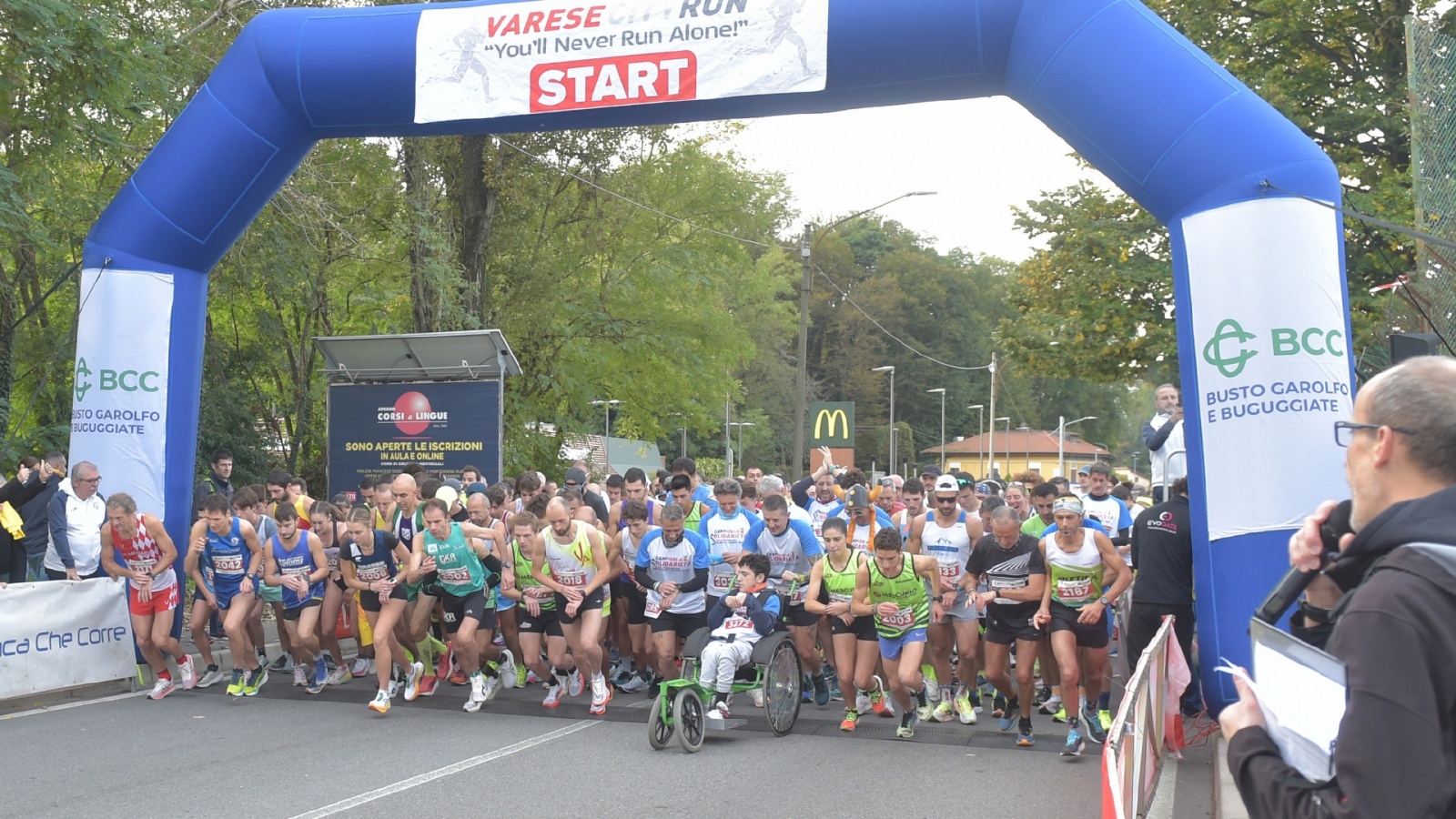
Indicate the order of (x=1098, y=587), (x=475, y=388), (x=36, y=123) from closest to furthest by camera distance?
1. (x=1098, y=587)
2. (x=36, y=123)
3. (x=475, y=388)

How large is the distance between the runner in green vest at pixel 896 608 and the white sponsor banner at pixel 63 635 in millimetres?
7091

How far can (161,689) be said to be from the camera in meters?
11.6

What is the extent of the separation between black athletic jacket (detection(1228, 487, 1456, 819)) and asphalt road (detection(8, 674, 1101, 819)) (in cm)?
578

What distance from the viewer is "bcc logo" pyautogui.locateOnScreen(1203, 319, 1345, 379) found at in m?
8.77

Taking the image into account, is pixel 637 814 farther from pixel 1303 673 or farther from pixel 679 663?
pixel 1303 673

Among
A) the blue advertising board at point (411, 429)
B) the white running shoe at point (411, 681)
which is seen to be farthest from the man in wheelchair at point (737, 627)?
the blue advertising board at point (411, 429)

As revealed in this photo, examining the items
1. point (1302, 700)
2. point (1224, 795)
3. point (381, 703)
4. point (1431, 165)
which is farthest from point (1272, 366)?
point (381, 703)

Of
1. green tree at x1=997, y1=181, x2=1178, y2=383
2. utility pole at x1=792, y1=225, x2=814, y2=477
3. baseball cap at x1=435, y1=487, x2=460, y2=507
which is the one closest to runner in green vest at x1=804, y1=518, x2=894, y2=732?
baseball cap at x1=435, y1=487, x2=460, y2=507

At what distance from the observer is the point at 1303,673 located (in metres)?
2.19

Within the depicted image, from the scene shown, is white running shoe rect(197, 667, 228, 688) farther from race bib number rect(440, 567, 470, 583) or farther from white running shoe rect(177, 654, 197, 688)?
race bib number rect(440, 567, 470, 583)

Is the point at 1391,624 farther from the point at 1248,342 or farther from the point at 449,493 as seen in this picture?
the point at 449,493

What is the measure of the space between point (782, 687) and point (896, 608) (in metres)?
1.12

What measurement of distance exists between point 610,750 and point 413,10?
282 inches

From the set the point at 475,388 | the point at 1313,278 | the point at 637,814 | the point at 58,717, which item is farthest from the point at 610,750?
the point at 475,388
